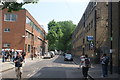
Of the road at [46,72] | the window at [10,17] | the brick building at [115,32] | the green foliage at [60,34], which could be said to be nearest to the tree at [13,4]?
the road at [46,72]

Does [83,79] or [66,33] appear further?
[66,33]

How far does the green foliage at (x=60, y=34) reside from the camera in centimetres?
10598

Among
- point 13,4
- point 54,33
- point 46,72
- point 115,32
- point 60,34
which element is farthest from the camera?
point 60,34

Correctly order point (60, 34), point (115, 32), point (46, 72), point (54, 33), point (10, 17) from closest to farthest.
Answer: point (115, 32), point (46, 72), point (10, 17), point (54, 33), point (60, 34)

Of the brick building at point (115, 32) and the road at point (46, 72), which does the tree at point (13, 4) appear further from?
the brick building at point (115, 32)

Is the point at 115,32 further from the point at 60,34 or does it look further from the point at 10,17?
the point at 60,34

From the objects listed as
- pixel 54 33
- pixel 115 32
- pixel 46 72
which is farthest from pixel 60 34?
pixel 115 32

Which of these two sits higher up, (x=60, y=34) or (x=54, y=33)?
(x=54, y=33)

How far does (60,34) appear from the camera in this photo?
107 meters

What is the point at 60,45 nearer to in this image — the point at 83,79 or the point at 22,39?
the point at 22,39

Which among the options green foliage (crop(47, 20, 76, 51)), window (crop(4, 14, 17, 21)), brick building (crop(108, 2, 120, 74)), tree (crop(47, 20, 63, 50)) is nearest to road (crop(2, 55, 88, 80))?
brick building (crop(108, 2, 120, 74))

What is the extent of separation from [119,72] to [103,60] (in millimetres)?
2224

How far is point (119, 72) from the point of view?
19297mm

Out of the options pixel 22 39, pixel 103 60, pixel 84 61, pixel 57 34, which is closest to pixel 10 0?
pixel 84 61
